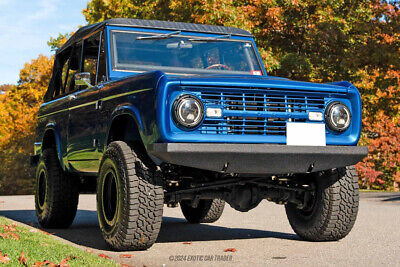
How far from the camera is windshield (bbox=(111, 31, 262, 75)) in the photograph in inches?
282

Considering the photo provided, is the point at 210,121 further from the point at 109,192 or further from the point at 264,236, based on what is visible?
the point at 264,236

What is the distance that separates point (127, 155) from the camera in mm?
5844

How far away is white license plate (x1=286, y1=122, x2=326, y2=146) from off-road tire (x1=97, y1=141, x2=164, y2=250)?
1.26m

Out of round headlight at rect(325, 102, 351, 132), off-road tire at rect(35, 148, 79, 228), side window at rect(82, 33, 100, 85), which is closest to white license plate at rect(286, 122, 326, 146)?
round headlight at rect(325, 102, 351, 132)

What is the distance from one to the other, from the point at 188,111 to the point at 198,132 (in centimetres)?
20

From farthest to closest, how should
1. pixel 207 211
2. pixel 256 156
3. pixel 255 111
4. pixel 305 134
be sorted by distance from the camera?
1. pixel 207 211
2. pixel 305 134
3. pixel 255 111
4. pixel 256 156

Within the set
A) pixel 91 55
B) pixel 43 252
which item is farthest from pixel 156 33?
pixel 43 252

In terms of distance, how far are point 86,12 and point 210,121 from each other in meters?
27.3

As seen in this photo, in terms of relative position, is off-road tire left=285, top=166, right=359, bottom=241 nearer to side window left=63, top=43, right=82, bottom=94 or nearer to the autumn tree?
side window left=63, top=43, right=82, bottom=94

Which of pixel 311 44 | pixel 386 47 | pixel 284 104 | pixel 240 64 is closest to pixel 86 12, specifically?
pixel 311 44

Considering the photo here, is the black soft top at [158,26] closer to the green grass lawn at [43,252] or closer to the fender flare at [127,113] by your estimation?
the fender flare at [127,113]

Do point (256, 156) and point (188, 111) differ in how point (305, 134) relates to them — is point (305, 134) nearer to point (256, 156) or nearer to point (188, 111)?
point (256, 156)

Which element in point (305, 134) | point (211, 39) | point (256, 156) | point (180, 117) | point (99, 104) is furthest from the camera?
point (211, 39)

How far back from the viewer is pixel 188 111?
548cm
